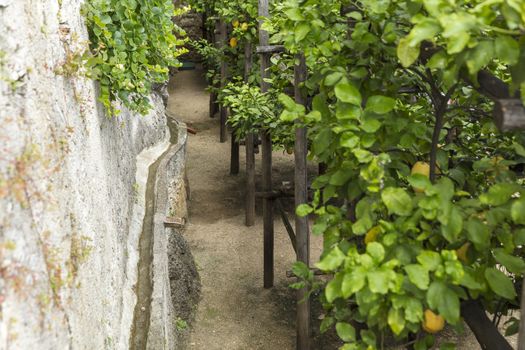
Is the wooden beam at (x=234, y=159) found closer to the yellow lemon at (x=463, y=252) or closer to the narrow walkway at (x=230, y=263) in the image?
the narrow walkway at (x=230, y=263)

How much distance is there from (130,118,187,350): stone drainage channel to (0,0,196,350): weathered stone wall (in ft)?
0.35

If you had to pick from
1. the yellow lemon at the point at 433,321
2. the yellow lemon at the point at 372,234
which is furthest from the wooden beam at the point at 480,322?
the yellow lemon at the point at 372,234

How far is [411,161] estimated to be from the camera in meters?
3.24

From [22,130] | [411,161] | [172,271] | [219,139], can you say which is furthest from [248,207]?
[22,130]

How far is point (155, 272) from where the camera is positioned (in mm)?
5191

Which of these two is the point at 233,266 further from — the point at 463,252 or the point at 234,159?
the point at 463,252

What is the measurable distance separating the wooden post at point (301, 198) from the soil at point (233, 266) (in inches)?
20.3

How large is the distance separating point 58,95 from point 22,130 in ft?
2.74

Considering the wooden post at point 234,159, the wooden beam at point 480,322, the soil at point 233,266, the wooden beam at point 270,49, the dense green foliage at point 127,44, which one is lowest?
the soil at point 233,266

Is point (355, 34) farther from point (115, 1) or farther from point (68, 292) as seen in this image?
point (115, 1)

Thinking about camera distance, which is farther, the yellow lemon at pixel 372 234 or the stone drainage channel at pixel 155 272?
the stone drainage channel at pixel 155 272

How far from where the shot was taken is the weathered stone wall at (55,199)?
235cm

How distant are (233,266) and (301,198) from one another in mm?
2910

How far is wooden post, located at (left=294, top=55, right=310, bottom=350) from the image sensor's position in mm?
5414
